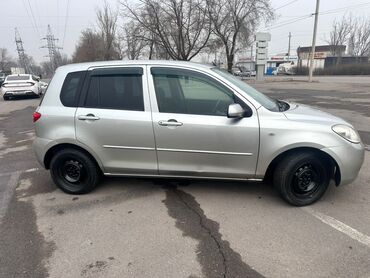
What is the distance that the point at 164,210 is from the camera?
152 inches

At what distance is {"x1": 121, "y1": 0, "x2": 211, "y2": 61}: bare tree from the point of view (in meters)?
21.4

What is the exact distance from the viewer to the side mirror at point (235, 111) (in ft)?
11.5

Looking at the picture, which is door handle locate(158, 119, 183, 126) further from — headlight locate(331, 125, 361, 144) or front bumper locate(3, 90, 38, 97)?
front bumper locate(3, 90, 38, 97)

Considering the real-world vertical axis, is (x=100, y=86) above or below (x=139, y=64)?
below

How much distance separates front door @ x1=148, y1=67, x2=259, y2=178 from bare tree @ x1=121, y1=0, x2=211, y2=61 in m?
18.6

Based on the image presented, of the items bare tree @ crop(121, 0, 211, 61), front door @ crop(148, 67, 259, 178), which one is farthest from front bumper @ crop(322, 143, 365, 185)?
bare tree @ crop(121, 0, 211, 61)

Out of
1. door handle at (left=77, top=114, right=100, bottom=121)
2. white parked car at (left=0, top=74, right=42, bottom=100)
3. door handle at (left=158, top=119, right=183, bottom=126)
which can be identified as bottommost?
white parked car at (left=0, top=74, right=42, bottom=100)

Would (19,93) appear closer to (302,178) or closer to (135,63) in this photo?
(135,63)

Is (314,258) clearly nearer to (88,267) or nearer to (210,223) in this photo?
(210,223)

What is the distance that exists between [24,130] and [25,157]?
3524mm

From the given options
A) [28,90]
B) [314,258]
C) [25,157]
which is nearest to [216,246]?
[314,258]

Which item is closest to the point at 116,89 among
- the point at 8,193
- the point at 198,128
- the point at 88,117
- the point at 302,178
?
the point at 88,117

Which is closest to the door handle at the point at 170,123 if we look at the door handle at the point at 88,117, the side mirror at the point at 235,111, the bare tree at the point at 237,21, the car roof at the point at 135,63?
the side mirror at the point at 235,111

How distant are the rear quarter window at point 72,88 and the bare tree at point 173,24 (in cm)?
1841
